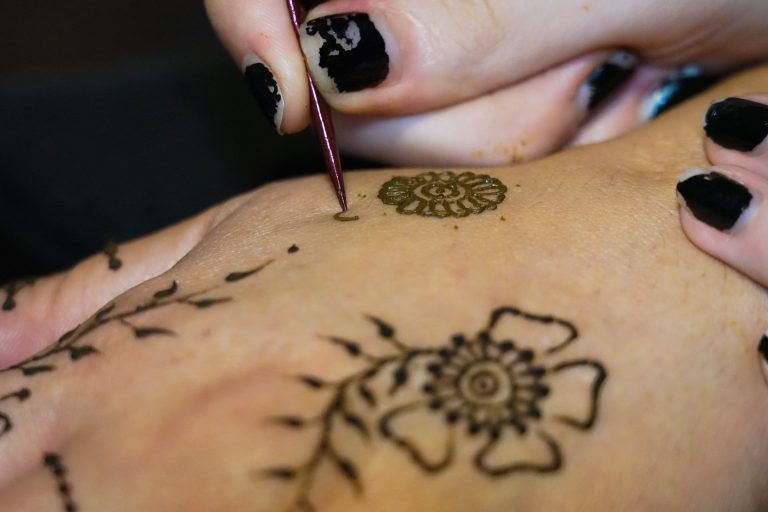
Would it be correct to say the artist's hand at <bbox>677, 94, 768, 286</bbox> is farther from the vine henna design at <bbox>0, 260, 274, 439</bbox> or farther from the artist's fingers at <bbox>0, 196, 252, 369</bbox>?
the artist's fingers at <bbox>0, 196, 252, 369</bbox>

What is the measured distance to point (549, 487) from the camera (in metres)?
0.82

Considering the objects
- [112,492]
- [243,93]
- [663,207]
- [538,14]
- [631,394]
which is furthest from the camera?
[243,93]

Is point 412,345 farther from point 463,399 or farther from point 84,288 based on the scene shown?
point 84,288

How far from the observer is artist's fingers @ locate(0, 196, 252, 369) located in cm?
119

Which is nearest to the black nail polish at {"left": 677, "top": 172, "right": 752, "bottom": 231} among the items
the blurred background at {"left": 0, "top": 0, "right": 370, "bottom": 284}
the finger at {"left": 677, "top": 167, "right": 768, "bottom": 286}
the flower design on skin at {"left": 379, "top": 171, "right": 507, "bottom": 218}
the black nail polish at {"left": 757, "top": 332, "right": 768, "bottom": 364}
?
the finger at {"left": 677, "top": 167, "right": 768, "bottom": 286}

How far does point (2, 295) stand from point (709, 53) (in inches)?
48.5

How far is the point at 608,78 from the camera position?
1.29 m

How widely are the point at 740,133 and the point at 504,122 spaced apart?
1.20 ft

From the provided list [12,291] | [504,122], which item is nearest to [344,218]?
[504,122]

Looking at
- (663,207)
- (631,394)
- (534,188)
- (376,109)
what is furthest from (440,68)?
(631,394)

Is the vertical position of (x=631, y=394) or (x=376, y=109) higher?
(x=376, y=109)

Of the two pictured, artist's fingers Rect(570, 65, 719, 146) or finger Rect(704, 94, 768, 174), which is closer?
finger Rect(704, 94, 768, 174)

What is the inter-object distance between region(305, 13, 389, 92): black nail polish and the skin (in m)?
0.18

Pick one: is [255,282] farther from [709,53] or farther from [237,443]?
[709,53]
